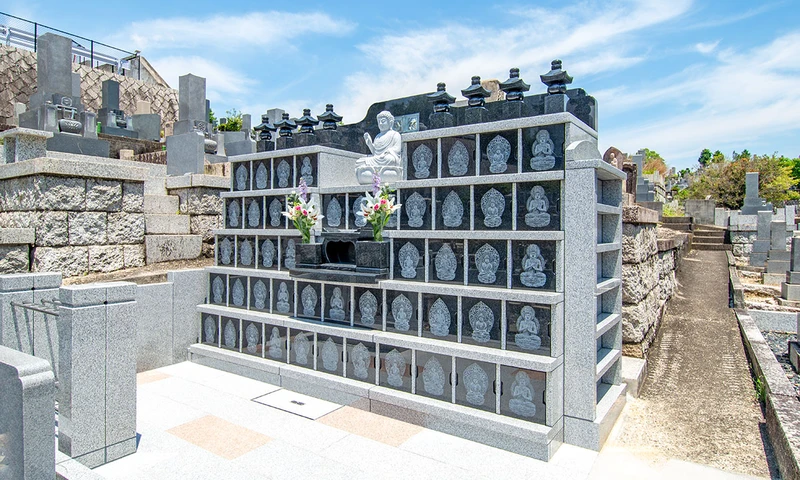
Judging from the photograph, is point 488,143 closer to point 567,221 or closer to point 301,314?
point 567,221

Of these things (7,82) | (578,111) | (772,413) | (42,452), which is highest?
(7,82)

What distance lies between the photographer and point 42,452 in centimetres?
276

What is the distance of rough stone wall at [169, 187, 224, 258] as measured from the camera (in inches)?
327

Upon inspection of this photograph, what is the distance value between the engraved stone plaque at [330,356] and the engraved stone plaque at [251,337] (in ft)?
3.93

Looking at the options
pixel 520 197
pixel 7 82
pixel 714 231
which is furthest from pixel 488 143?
pixel 7 82

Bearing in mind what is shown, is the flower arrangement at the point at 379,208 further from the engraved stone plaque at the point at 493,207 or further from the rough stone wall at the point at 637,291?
the rough stone wall at the point at 637,291

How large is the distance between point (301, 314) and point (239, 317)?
1.03m

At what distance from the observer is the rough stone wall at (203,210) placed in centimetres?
830

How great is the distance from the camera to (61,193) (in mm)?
6516

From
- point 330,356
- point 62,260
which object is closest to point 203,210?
point 62,260

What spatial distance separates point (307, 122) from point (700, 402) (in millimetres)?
5773

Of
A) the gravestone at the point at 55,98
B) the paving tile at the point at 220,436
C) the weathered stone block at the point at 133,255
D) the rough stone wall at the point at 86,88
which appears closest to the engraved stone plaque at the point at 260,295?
the paving tile at the point at 220,436

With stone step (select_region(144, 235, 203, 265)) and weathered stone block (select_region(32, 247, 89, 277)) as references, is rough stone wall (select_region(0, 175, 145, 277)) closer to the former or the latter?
weathered stone block (select_region(32, 247, 89, 277))

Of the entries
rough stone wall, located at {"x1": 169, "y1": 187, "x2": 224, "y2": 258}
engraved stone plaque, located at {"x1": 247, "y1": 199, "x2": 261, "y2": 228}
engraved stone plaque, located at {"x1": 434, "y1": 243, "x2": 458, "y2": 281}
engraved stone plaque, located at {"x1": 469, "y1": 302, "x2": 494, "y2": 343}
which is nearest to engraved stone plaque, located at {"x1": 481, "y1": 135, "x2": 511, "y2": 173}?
engraved stone plaque, located at {"x1": 434, "y1": 243, "x2": 458, "y2": 281}
